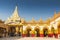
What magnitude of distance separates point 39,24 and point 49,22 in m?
1.97

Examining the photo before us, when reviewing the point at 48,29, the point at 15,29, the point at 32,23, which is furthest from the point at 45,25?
the point at 15,29

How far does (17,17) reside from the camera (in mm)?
34875

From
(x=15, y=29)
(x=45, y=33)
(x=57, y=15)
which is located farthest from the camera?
(x=15, y=29)

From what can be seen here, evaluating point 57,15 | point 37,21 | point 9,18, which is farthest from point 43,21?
point 9,18

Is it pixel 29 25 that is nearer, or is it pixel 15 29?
pixel 29 25

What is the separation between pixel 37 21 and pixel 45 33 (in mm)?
2886

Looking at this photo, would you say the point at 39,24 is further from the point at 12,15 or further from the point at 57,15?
the point at 12,15

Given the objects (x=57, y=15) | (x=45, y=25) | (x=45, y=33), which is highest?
(x=57, y=15)

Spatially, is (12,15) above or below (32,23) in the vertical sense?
above

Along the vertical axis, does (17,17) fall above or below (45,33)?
above

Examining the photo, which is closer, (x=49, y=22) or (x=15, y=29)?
(x=49, y=22)

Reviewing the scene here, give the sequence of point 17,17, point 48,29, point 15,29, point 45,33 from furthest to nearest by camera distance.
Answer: point 17,17 → point 15,29 → point 45,33 → point 48,29

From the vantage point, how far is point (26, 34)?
21.8m

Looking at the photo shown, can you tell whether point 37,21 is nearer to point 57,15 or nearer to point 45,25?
point 45,25
